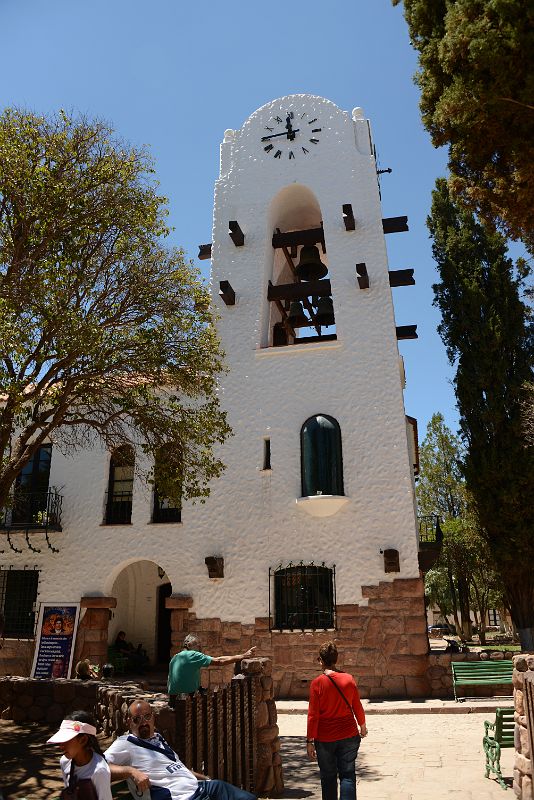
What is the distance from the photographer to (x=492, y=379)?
1855 centimetres

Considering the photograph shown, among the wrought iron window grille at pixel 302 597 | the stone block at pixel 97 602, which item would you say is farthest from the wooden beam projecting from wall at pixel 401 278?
the stone block at pixel 97 602

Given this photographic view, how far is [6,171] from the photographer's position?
9648 millimetres

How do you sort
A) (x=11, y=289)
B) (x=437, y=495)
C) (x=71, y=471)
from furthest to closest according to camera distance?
1. (x=437, y=495)
2. (x=71, y=471)
3. (x=11, y=289)

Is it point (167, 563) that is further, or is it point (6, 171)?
point (167, 563)

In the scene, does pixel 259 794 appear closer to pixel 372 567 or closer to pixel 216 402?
pixel 216 402

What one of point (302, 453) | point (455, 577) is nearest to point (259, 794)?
point (302, 453)

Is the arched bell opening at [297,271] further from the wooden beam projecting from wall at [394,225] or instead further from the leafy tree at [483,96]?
the leafy tree at [483,96]

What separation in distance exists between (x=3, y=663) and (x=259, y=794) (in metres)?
12.1

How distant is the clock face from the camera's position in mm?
18578

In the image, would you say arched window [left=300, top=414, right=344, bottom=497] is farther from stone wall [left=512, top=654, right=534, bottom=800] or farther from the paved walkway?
stone wall [left=512, top=654, right=534, bottom=800]

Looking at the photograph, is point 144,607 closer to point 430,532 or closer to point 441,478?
point 430,532

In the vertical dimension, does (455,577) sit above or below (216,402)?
below

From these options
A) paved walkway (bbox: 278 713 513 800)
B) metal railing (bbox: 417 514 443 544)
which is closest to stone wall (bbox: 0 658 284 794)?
paved walkway (bbox: 278 713 513 800)

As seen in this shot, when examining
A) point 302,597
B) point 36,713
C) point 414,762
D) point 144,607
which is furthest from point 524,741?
point 144,607
